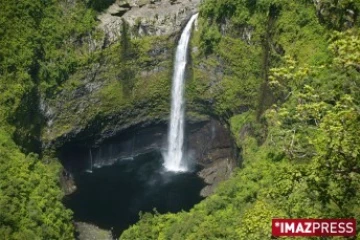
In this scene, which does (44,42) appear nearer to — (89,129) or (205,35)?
(89,129)

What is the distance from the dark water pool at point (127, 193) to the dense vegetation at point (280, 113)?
7.23 metres

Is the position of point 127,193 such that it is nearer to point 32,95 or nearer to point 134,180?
point 134,180

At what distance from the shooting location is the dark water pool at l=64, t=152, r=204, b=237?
45.4 m

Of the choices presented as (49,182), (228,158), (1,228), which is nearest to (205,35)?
(228,158)

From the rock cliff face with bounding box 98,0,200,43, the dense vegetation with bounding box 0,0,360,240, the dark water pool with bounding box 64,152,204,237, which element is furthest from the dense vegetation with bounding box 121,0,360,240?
the dark water pool with bounding box 64,152,204,237

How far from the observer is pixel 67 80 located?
166 feet

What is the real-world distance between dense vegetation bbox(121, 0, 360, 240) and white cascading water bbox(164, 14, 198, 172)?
164cm

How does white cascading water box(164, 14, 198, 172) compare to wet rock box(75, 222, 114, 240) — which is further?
white cascading water box(164, 14, 198, 172)

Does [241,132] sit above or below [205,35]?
below

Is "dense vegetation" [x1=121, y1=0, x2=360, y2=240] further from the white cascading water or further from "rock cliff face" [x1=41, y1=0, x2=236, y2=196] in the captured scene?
"rock cliff face" [x1=41, y1=0, x2=236, y2=196]

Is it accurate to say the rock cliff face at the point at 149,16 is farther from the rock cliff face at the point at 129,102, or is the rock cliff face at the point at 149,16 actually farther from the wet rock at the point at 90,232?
the wet rock at the point at 90,232

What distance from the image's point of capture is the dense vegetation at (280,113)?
48.7 feet

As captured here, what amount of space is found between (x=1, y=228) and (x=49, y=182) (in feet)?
28.9

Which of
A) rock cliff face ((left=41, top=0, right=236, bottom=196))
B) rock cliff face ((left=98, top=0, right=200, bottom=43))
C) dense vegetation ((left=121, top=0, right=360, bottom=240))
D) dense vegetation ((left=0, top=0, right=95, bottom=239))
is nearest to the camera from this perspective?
dense vegetation ((left=121, top=0, right=360, bottom=240))
